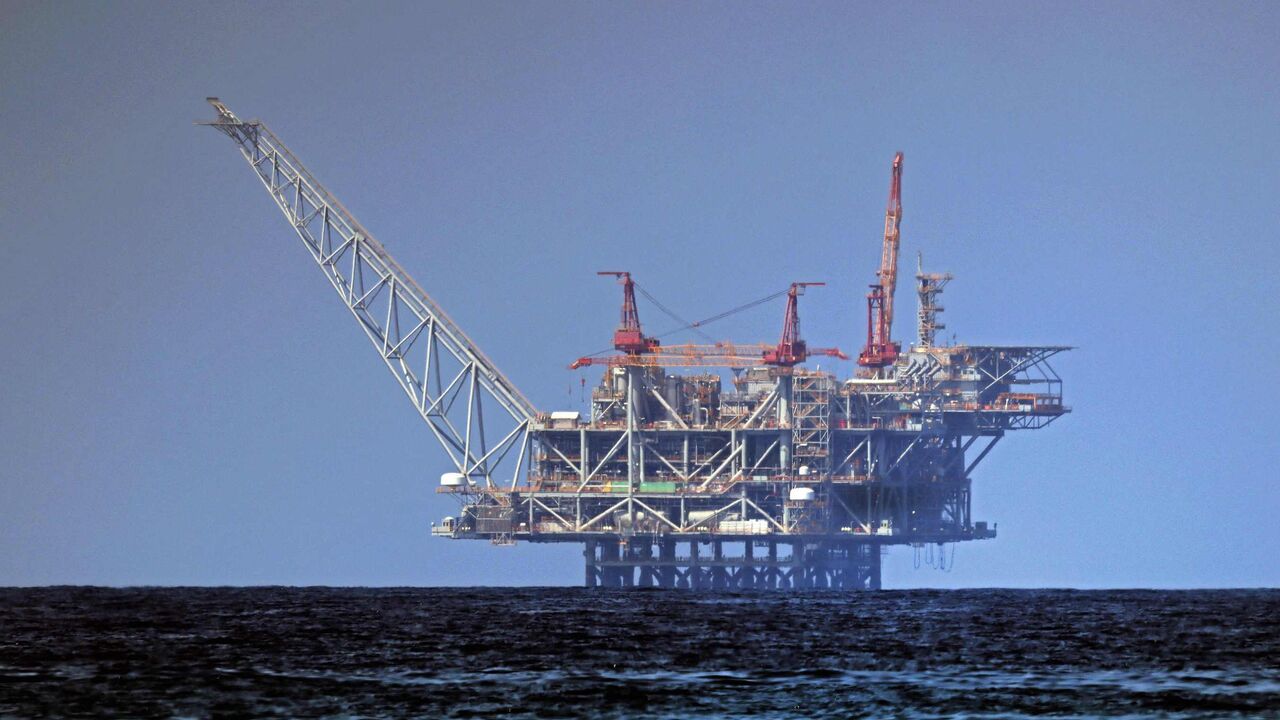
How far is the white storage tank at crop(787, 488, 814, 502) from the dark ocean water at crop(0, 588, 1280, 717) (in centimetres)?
5080

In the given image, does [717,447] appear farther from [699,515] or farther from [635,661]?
[635,661]

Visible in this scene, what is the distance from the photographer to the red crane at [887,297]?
591 feet

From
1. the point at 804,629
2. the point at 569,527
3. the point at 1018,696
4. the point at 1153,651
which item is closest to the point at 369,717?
the point at 1018,696

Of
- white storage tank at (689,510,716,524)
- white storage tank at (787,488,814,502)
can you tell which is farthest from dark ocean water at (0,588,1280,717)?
white storage tank at (689,510,716,524)

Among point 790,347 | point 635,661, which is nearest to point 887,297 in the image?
point 790,347

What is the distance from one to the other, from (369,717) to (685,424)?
371ft

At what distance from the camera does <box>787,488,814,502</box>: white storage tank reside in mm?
163625

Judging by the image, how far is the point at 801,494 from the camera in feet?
537

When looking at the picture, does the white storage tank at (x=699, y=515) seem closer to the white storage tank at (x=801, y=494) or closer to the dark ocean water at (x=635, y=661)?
the white storage tank at (x=801, y=494)

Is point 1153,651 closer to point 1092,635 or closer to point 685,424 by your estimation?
point 1092,635

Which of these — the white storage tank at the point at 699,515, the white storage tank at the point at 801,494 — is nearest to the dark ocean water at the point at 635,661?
the white storage tank at the point at 801,494

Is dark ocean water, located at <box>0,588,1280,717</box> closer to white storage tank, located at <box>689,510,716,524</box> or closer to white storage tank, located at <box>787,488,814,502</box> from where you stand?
white storage tank, located at <box>787,488,814,502</box>

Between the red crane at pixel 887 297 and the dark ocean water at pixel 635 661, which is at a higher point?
the red crane at pixel 887 297

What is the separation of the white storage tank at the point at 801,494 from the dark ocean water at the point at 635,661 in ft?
167
